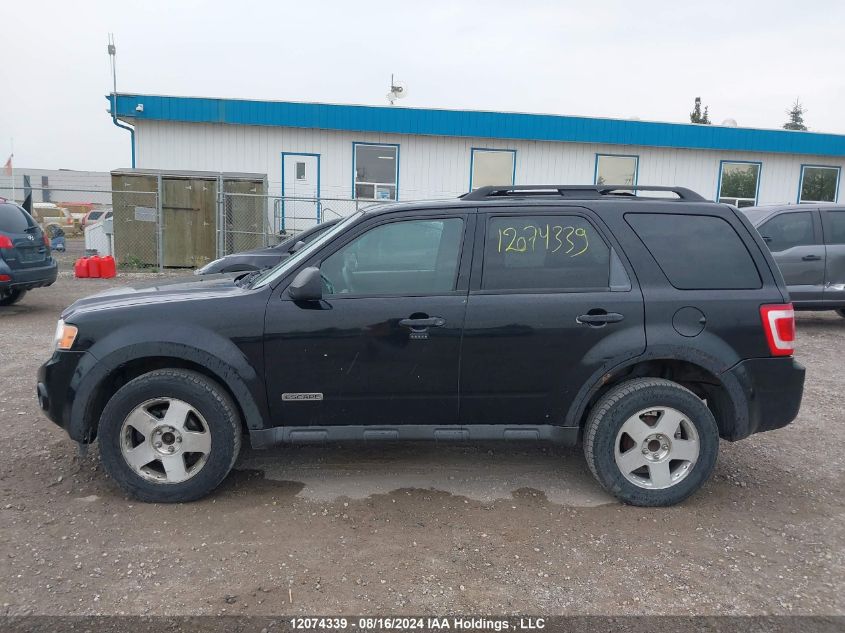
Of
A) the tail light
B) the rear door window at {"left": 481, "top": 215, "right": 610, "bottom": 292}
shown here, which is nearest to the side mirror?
the rear door window at {"left": 481, "top": 215, "right": 610, "bottom": 292}

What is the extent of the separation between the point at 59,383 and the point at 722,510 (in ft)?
13.1

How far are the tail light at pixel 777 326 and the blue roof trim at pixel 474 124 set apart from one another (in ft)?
47.3

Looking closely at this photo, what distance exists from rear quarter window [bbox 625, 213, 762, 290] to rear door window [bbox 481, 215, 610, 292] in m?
0.31

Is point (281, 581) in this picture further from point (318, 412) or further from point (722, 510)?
point (722, 510)

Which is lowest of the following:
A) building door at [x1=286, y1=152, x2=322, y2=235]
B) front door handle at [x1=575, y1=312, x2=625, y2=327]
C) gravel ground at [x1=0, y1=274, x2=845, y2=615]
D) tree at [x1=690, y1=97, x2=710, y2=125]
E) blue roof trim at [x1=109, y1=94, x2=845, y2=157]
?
gravel ground at [x1=0, y1=274, x2=845, y2=615]

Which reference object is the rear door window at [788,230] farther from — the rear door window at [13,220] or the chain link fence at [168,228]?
the rear door window at [13,220]

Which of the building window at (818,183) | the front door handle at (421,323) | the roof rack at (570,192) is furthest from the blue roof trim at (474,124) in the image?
the front door handle at (421,323)

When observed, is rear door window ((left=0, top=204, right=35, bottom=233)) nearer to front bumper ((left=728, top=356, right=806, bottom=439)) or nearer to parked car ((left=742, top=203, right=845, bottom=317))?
front bumper ((left=728, top=356, right=806, bottom=439))

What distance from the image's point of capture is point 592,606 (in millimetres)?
2994

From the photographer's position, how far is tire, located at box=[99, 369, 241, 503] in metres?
3.78

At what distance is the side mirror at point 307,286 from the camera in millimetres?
3723

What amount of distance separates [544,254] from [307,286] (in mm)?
1420

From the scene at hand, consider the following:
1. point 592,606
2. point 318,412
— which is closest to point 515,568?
point 592,606

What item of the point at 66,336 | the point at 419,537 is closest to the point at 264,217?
the point at 66,336
